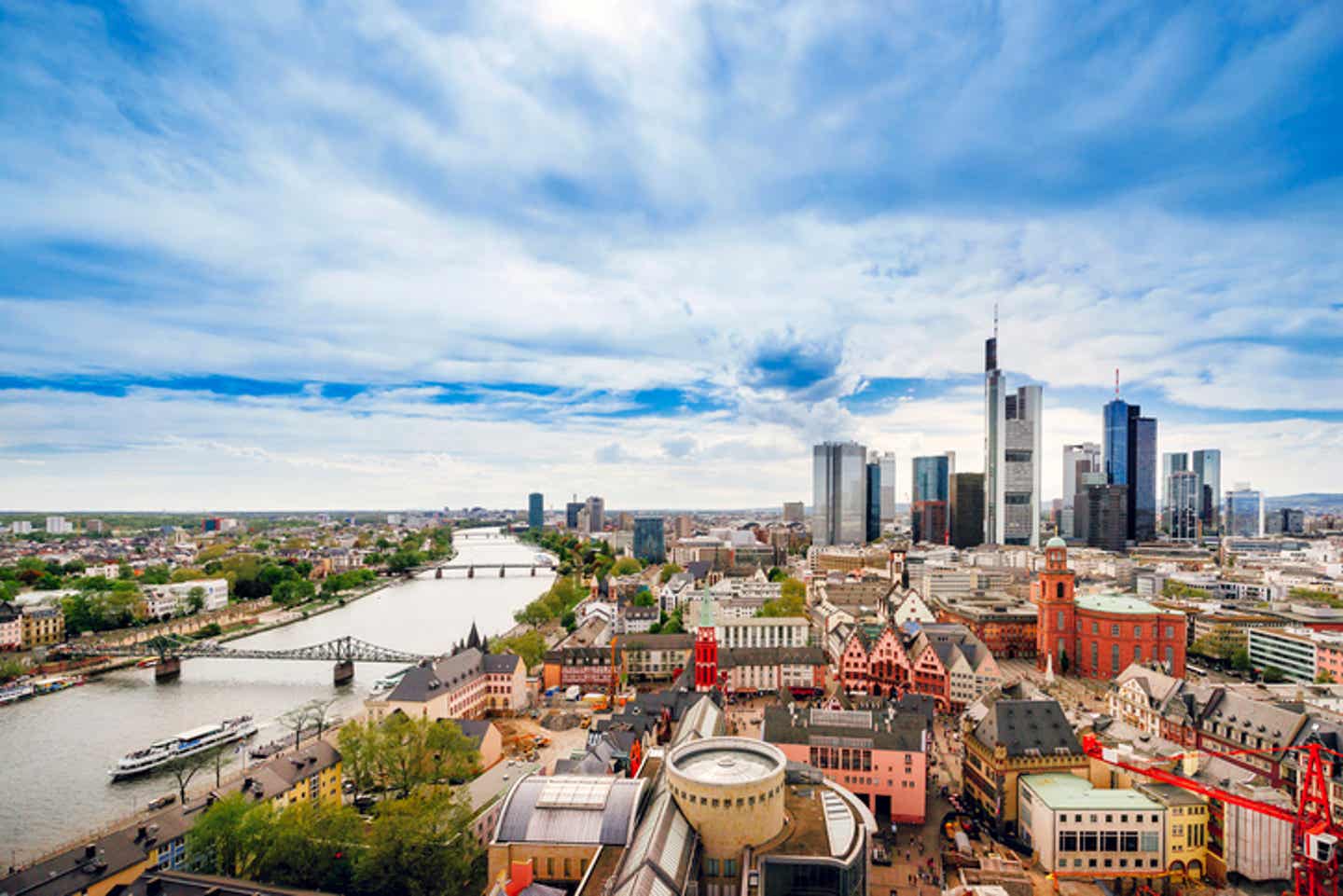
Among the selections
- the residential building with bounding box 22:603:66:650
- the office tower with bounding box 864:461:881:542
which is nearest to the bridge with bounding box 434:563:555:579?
the residential building with bounding box 22:603:66:650

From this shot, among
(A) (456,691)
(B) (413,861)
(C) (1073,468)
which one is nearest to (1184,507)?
(C) (1073,468)

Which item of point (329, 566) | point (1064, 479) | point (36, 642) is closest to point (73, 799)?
point (36, 642)

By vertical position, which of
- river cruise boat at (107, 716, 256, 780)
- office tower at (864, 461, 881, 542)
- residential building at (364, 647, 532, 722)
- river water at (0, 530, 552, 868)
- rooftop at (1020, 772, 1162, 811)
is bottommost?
river water at (0, 530, 552, 868)

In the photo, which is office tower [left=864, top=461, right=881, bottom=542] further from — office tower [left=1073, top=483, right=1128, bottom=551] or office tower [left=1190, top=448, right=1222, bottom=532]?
office tower [left=1190, top=448, right=1222, bottom=532]

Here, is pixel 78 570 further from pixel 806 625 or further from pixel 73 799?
pixel 806 625

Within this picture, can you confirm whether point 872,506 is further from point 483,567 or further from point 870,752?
point 870,752

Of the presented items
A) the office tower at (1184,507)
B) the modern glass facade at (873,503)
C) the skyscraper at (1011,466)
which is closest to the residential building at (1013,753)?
the skyscraper at (1011,466)
